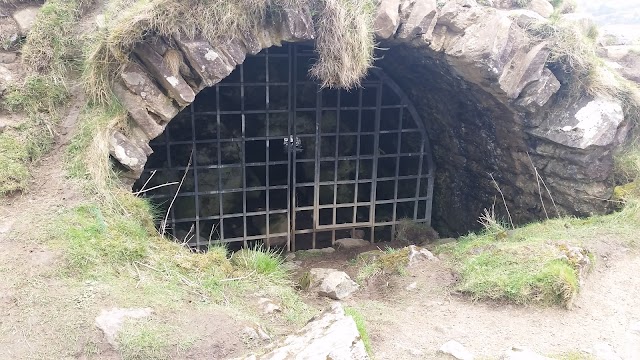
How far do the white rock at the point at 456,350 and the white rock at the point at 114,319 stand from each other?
151 centimetres

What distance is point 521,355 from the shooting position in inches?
102

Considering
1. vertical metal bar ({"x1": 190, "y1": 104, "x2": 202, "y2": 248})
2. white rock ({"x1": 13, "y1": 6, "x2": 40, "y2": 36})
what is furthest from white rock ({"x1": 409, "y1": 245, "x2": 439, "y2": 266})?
white rock ({"x1": 13, "y1": 6, "x2": 40, "y2": 36})

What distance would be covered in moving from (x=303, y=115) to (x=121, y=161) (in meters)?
2.72

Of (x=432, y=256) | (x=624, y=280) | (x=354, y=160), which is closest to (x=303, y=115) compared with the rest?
(x=354, y=160)

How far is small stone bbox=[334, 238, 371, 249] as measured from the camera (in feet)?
20.2

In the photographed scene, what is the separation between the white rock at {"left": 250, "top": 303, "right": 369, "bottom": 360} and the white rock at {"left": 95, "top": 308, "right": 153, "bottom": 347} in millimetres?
609

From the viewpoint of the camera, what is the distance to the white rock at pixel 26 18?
4.10 m

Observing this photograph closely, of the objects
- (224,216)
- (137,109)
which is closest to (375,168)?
(224,216)

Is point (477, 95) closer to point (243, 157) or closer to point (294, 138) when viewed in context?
point (294, 138)

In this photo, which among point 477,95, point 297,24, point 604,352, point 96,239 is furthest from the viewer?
point 477,95

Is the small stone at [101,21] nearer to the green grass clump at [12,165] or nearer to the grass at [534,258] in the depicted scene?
the green grass clump at [12,165]

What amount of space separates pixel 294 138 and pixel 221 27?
2.00 meters

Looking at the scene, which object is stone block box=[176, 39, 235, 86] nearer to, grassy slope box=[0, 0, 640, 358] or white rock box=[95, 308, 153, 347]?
grassy slope box=[0, 0, 640, 358]

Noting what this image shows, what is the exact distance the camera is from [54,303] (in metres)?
2.58
